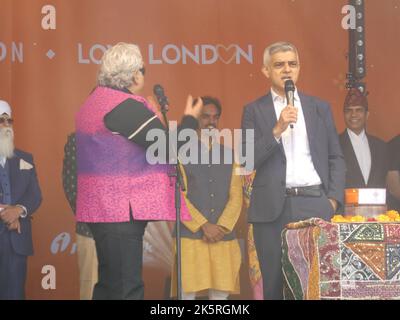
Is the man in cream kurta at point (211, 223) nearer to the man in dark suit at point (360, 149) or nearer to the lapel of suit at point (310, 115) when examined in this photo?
the lapel of suit at point (310, 115)

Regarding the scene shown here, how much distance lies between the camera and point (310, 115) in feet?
25.9

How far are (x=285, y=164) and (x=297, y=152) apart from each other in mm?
145

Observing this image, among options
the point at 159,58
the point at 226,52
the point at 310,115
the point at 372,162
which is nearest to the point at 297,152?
the point at 310,115

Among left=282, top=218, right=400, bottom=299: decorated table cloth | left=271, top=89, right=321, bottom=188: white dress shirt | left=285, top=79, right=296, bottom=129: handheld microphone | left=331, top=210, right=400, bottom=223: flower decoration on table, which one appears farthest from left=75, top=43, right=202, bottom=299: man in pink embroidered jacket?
left=271, top=89, right=321, bottom=188: white dress shirt

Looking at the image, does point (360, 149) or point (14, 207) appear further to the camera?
point (360, 149)

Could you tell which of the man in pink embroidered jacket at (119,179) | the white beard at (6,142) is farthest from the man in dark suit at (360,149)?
the white beard at (6,142)

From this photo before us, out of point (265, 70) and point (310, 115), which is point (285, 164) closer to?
point (310, 115)

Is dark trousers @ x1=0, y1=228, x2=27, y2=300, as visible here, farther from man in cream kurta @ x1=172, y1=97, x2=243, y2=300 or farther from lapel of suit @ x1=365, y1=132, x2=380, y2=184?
lapel of suit @ x1=365, y1=132, x2=380, y2=184

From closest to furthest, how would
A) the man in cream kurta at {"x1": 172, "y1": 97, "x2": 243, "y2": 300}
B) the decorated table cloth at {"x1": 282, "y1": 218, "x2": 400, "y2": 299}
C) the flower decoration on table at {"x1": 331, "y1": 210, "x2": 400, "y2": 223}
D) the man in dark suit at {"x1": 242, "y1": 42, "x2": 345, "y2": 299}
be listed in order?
1. the decorated table cloth at {"x1": 282, "y1": 218, "x2": 400, "y2": 299}
2. the flower decoration on table at {"x1": 331, "y1": 210, "x2": 400, "y2": 223}
3. the man in dark suit at {"x1": 242, "y1": 42, "x2": 345, "y2": 299}
4. the man in cream kurta at {"x1": 172, "y1": 97, "x2": 243, "y2": 300}

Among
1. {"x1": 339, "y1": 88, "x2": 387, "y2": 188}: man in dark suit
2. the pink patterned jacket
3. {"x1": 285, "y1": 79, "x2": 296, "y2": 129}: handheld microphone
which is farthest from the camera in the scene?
{"x1": 339, "y1": 88, "x2": 387, "y2": 188}: man in dark suit

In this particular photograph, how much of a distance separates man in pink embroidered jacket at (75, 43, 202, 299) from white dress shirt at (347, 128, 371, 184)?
2347 millimetres

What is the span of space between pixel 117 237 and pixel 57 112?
2.24m

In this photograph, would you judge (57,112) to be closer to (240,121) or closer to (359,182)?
(240,121)

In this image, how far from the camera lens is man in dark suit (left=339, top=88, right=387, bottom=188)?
8.21 m
